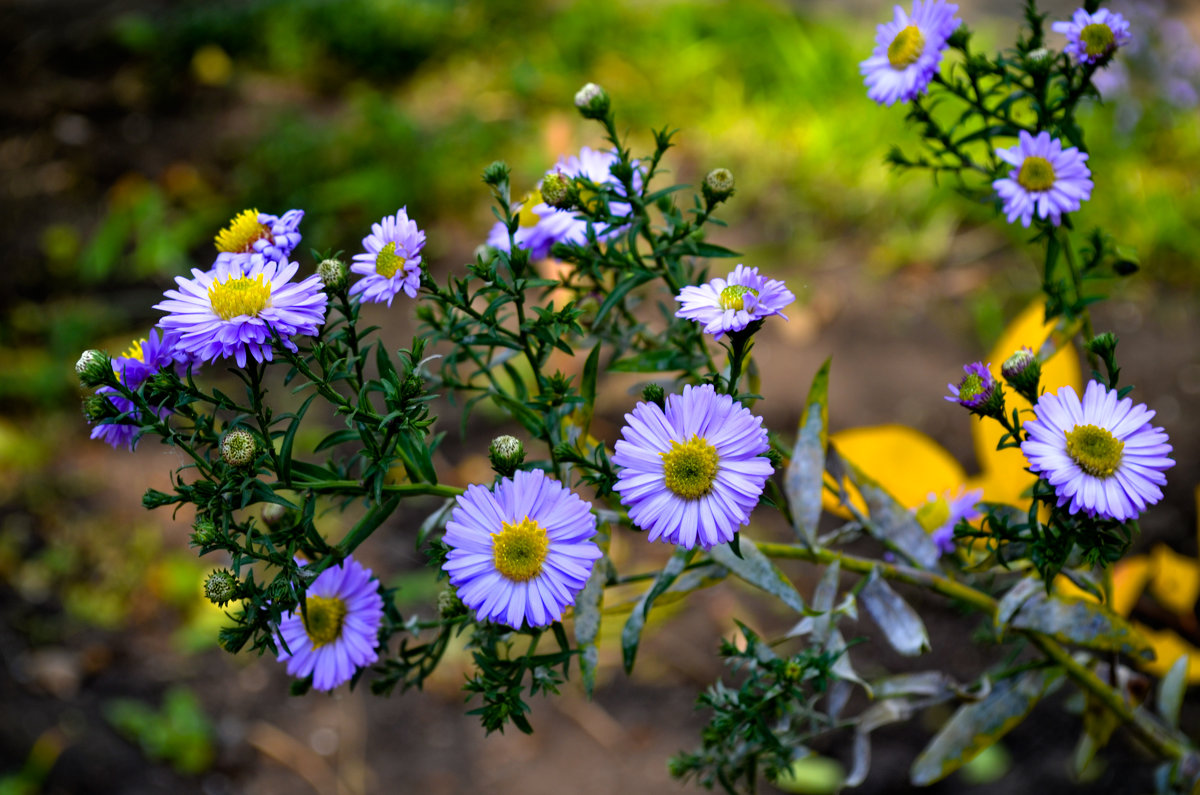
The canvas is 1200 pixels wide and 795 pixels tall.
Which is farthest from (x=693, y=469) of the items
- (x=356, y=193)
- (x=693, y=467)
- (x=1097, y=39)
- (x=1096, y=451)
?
(x=356, y=193)

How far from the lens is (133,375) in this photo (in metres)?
0.65

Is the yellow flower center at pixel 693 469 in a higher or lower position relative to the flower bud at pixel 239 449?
lower

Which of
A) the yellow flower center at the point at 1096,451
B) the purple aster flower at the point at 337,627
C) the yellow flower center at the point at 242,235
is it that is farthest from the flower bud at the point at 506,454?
the yellow flower center at the point at 1096,451

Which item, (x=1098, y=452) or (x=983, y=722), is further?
(x=983, y=722)

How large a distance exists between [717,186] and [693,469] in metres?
0.26

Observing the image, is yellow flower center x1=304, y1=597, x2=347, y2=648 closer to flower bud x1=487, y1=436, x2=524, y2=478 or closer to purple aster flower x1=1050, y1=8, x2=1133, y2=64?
flower bud x1=487, y1=436, x2=524, y2=478

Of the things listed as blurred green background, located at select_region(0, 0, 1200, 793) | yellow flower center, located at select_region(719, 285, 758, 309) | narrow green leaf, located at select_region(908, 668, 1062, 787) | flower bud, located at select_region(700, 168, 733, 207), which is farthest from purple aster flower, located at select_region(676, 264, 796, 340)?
blurred green background, located at select_region(0, 0, 1200, 793)

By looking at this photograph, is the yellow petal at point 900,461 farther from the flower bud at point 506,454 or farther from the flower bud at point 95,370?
the flower bud at point 95,370

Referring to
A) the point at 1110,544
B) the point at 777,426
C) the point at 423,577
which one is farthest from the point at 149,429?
the point at 777,426

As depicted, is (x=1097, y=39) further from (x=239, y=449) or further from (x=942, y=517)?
(x=239, y=449)

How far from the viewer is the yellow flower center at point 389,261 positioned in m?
0.66

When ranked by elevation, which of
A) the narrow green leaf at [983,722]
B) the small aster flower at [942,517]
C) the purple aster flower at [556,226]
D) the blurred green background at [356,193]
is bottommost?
the narrow green leaf at [983,722]

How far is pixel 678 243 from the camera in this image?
76cm

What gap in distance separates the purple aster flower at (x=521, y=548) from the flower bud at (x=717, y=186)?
0.27 meters
